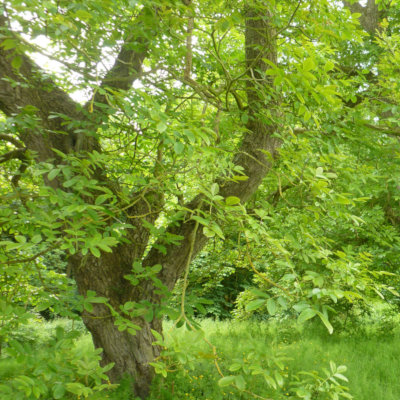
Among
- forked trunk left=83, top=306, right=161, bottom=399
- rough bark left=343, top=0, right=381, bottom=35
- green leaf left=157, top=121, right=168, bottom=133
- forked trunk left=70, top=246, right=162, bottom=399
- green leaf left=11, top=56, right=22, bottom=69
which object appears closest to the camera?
green leaf left=157, top=121, right=168, bottom=133

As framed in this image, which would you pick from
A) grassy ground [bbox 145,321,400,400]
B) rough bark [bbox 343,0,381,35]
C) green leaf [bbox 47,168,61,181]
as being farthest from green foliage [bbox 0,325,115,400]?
rough bark [bbox 343,0,381,35]

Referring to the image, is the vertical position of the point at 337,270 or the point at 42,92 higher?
the point at 42,92

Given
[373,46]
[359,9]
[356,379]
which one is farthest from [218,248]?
[359,9]

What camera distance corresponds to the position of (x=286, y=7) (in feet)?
9.43

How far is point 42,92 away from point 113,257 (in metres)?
1.59

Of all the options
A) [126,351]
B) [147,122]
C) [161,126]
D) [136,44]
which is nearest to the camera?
[161,126]

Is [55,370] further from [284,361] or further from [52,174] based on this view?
[284,361]

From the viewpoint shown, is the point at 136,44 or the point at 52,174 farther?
the point at 136,44

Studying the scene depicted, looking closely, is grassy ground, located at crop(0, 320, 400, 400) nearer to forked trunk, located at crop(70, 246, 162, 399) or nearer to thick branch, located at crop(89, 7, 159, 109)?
forked trunk, located at crop(70, 246, 162, 399)

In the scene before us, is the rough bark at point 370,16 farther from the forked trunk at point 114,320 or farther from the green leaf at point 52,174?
the green leaf at point 52,174

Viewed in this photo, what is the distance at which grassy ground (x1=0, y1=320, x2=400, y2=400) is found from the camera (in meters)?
3.71

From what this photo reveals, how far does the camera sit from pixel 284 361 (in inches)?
191

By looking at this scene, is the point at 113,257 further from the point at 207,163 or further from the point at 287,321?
the point at 287,321

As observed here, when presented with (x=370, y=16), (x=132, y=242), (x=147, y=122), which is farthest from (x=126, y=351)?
(x=370, y=16)
